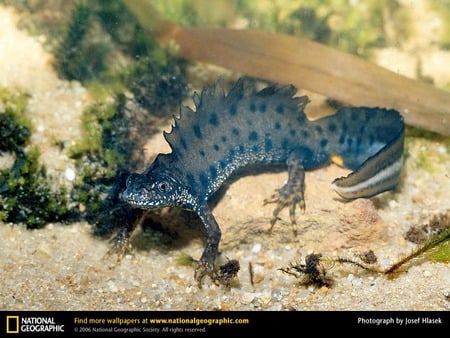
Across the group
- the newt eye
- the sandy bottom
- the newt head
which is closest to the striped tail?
the sandy bottom

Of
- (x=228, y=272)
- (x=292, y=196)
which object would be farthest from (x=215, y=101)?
(x=228, y=272)

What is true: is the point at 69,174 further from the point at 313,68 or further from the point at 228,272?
the point at 313,68

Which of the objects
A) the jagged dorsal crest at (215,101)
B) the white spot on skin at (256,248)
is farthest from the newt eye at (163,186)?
the white spot on skin at (256,248)
